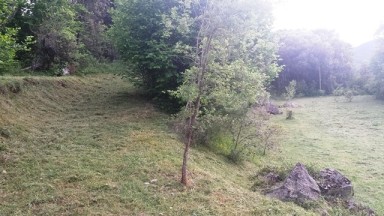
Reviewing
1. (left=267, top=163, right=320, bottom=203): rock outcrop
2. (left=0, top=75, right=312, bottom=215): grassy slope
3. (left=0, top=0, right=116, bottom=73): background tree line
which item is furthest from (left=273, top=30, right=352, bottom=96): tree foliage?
(left=267, top=163, right=320, bottom=203): rock outcrop

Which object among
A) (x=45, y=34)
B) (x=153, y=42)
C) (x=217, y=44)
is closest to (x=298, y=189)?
(x=217, y=44)

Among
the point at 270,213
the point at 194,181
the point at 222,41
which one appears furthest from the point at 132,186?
the point at 222,41

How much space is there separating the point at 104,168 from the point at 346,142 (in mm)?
15114

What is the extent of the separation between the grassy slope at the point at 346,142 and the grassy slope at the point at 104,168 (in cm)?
409

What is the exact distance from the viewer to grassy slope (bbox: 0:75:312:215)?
27.8ft

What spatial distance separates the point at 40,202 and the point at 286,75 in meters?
44.1

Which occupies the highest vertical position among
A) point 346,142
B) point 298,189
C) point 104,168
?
point 104,168

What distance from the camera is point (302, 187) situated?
1020 cm

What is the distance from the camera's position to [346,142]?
67.4ft

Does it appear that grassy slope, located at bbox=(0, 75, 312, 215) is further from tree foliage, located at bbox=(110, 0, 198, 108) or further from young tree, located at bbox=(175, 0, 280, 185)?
tree foliage, located at bbox=(110, 0, 198, 108)

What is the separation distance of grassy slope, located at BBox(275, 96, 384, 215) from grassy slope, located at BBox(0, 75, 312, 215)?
13.4ft

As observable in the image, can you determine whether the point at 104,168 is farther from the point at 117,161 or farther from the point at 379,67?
the point at 379,67

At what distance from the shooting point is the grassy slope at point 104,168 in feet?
27.8

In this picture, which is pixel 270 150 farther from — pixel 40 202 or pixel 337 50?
pixel 337 50
